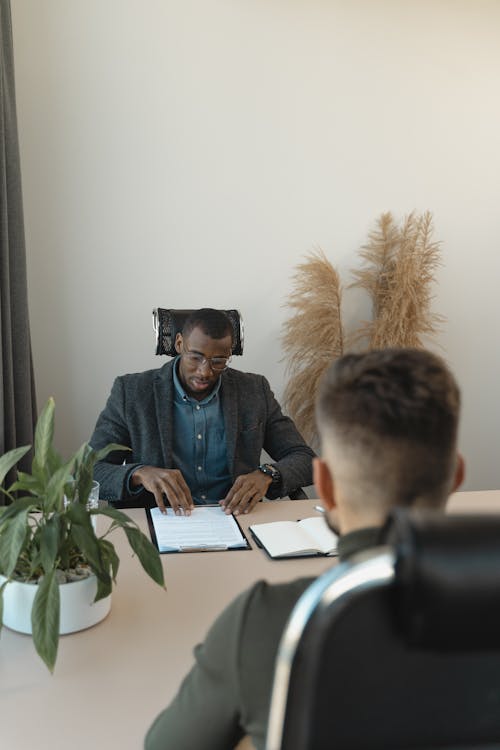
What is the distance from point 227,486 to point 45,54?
6.66 feet

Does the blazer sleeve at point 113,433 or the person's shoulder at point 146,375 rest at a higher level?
the person's shoulder at point 146,375

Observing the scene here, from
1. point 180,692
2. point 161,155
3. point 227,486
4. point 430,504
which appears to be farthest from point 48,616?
point 161,155

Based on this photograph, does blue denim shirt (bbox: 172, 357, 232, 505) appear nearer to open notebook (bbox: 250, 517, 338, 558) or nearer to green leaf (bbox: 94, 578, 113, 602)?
open notebook (bbox: 250, 517, 338, 558)

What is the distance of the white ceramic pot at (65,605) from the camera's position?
4.50 feet

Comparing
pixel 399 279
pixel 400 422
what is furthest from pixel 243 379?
pixel 400 422

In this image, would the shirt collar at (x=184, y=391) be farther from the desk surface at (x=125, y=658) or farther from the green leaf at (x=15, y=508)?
the green leaf at (x=15, y=508)

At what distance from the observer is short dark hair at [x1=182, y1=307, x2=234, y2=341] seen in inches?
99.8

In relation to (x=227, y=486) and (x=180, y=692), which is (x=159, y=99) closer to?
(x=227, y=486)

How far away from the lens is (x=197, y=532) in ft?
6.41

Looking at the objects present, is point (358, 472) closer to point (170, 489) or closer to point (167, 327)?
point (170, 489)

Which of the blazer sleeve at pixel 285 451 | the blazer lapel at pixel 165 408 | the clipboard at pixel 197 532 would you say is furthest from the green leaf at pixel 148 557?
the blazer lapel at pixel 165 408

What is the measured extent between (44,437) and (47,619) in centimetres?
39

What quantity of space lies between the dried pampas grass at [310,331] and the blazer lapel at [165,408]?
1.07 meters

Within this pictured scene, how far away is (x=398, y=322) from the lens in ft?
11.7
